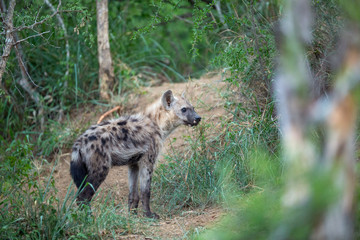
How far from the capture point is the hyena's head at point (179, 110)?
18.3 ft

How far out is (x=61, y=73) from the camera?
24.3ft

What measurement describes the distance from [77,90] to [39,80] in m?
0.66

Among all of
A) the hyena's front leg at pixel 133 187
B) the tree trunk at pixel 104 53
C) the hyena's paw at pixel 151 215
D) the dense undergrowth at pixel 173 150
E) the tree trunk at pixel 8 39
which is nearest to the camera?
the dense undergrowth at pixel 173 150

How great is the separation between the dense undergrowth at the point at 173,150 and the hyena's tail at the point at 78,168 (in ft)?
0.90

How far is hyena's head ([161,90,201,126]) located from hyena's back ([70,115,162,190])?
289mm

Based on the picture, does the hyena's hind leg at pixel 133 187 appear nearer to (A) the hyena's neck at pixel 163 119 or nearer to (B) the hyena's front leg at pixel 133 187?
(B) the hyena's front leg at pixel 133 187

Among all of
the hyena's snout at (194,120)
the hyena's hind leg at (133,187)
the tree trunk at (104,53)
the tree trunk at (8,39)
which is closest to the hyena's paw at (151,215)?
the hyena's hind leg at (133,187)

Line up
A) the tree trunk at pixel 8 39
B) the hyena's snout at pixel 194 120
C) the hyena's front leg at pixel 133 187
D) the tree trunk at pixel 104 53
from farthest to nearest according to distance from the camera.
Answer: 1. the tree trunk at pixel 104 53
2. the hyena's snout at pixel 194 120
3. the hyena's front leg at pixel 133 187
4. the tree trunk at pixel 8 39

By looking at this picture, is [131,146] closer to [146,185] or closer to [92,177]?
[146,185]

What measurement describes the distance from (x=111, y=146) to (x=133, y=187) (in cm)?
75

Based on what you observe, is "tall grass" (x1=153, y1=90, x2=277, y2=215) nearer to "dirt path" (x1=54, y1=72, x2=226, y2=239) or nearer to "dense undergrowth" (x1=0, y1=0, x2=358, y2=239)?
"dense undergrowth" (x1=0, y1=0, x2=358, y2=239)

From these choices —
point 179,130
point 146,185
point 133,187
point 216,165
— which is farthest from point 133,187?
point 179,130

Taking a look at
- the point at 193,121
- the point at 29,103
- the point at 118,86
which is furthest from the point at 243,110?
the point at 29,103

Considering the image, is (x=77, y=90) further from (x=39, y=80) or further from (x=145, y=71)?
(x=145, y=71)
